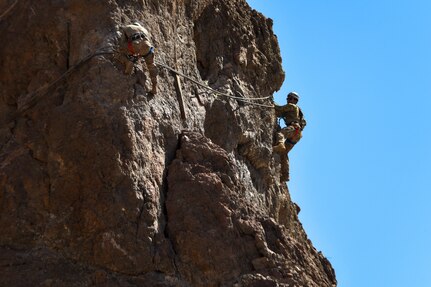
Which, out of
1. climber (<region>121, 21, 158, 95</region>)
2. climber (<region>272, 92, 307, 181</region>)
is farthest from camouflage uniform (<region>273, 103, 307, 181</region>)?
climber (<region>121, 21, 158, 95</region>)

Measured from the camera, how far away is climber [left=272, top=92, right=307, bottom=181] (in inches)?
888

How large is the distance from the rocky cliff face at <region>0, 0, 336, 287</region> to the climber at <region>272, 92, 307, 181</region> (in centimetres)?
402

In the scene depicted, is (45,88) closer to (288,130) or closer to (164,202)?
(164,202)

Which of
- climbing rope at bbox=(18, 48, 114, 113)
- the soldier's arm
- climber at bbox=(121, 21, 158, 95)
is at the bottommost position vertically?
climbing rope at bbox=(18, 48, 114, 113)

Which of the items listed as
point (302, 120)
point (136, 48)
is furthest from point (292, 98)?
point (136, 48)

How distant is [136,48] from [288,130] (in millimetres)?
6727

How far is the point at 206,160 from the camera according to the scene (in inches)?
667

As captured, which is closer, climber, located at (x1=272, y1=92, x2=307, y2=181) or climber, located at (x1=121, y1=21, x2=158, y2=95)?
climber, located at (x1=121, y1=21, x2=158, y2=95)

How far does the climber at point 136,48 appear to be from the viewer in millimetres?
16656

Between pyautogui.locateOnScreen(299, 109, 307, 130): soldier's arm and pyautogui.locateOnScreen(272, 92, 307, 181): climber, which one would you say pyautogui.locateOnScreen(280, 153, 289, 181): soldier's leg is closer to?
pyautogui.locateOnScreen(272, 92, 307, 181): climber

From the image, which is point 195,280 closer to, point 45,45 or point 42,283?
point 42,283

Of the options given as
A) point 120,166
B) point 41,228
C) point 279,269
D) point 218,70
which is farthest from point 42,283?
point 218,70

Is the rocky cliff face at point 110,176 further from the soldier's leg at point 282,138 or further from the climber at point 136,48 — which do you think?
the soldier's leg at point 282,138

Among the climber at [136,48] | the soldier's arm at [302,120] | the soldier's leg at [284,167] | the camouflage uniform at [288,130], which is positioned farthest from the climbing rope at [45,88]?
the soldier's arm at [302,120]
